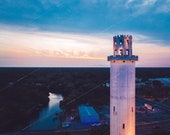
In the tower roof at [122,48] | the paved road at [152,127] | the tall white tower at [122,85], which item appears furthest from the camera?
the paved road at [152,127]

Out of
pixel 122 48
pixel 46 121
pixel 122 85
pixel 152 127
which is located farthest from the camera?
pixel 46 121

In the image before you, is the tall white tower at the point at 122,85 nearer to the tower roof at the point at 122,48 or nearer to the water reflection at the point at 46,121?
the tower roof at the point at 122,48

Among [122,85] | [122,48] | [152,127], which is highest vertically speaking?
[122,48]

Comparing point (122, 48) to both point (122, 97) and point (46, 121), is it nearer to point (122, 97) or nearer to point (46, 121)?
point (122, 97)

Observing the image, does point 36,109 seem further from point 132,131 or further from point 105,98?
point 132,131

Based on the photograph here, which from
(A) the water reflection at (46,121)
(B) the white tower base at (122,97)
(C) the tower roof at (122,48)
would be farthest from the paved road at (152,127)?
(C) the tower roof at (122,48)

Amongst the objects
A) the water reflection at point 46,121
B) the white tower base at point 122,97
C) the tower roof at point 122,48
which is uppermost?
the tower roof at point 122,48

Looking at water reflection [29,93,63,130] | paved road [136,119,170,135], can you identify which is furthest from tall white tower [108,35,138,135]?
water reflection [29,93,63,130]

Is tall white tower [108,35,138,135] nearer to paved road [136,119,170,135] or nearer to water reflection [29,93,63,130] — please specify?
paved road [136,119,170,135]

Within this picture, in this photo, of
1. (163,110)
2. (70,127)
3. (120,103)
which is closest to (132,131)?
(120,103)

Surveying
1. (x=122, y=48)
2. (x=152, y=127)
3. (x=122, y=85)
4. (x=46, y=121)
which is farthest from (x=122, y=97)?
(x=46, y=121)
